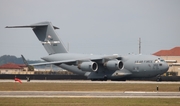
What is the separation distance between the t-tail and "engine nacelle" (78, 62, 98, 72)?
619 cm

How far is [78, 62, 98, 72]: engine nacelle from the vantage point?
61.2 meters

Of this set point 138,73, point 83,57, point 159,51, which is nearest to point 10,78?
point 83,57

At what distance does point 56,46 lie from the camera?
67125 mm

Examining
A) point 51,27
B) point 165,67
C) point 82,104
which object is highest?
point 51,27

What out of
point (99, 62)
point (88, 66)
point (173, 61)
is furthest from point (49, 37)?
point (173, 61)

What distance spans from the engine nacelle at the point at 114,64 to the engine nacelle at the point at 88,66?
4.92 ft

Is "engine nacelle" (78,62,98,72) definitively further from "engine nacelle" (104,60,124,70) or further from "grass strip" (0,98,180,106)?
"grass strip" (0,98,180,106)

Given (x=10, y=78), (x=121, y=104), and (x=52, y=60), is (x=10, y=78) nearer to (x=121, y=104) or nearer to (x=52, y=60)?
(x=52, y=60)

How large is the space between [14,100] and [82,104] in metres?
4.87

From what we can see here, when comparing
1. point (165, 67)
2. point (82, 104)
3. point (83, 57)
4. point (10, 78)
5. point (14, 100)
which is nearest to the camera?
point (82, 104)

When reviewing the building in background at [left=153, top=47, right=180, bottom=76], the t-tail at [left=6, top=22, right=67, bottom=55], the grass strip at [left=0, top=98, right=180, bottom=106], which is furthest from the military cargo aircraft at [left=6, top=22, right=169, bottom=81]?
the grass strip at [left=0, top=98, right=180, bottom=106]

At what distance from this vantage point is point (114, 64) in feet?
200

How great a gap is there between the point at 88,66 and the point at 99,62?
7.18 ft

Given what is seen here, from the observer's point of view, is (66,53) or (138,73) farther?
(66,53)
